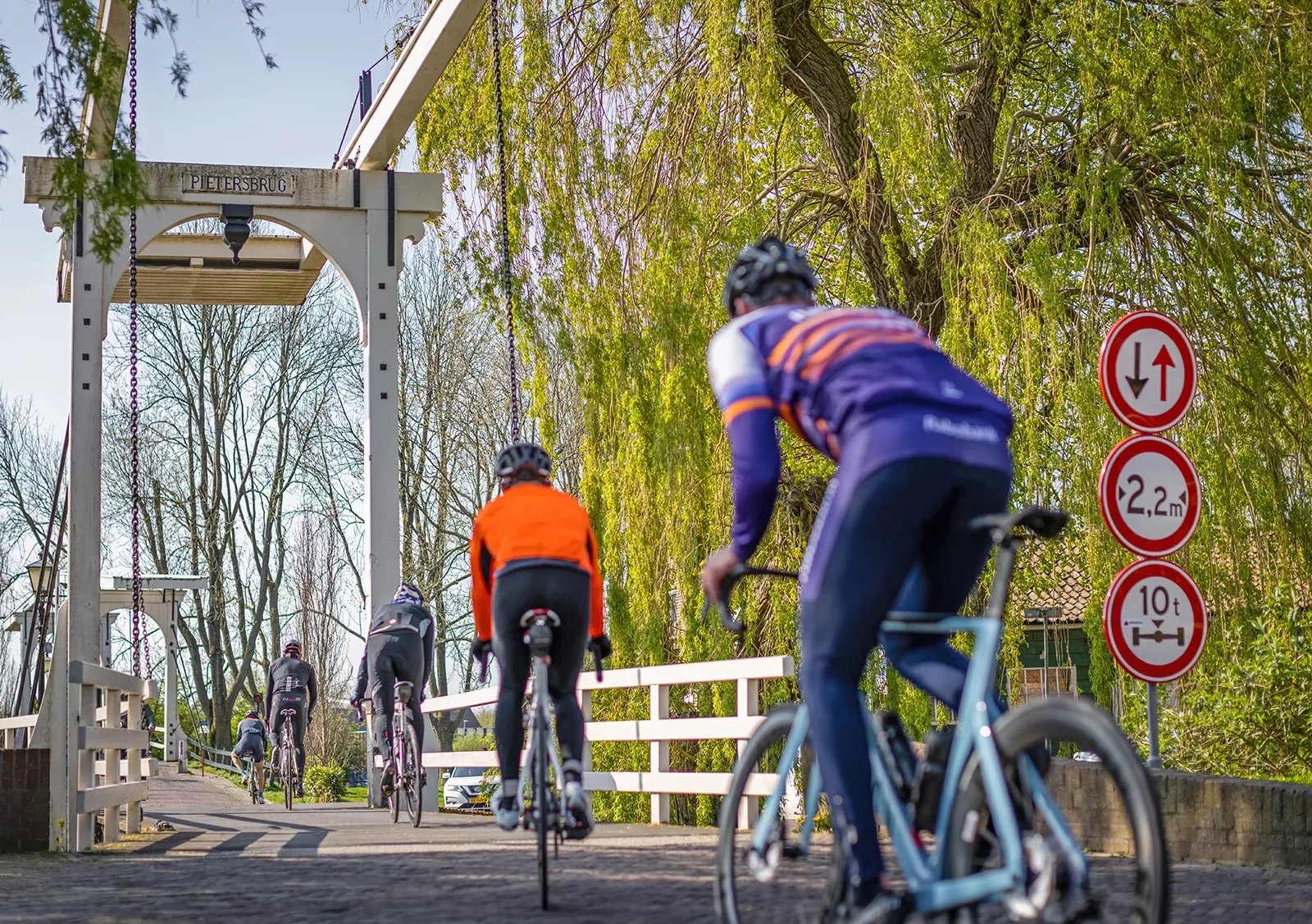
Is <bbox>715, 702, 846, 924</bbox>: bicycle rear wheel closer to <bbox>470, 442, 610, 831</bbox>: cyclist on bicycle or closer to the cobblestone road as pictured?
the cobblestone road

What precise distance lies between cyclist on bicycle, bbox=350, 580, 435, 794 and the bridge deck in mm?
1455

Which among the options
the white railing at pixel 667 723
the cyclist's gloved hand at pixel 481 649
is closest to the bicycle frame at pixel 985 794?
the cyclist's gloved hand at pixel 481 649

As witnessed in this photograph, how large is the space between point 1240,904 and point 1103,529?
175 inches

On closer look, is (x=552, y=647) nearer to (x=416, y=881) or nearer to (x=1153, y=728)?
(x=416, y=881)

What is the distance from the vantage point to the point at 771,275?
418 centimetres

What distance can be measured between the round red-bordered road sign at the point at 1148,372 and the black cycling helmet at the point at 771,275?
4.33 metres

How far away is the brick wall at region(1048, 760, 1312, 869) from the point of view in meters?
7.09

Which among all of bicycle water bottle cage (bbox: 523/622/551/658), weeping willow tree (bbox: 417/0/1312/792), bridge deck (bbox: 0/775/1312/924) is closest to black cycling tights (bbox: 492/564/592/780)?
bicycle water bottle cage (bbox: 523/622/551/658)

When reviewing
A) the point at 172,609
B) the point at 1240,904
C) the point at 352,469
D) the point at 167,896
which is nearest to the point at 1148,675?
the point at 1240,904

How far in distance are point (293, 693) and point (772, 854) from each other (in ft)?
51.4

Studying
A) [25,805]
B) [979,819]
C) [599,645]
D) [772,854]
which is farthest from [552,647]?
[25,805]

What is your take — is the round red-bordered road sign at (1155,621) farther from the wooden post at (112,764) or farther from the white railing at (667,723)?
the wooden post at (112,764)

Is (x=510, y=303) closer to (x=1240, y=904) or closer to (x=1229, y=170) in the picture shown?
(x=1229, y=170)

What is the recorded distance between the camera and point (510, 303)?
12852 millimetres
